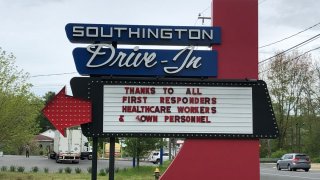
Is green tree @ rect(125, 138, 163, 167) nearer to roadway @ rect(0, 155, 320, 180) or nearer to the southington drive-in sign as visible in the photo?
roadway @ rect(0, 155, 320, 180)

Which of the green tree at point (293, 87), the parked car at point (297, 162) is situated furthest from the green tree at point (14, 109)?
the green tree at point (293, 87)

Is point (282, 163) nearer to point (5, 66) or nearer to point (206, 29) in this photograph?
point (5, 66)

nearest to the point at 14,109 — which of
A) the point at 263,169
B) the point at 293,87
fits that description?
the point at 263,169

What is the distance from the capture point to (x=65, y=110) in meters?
11.9

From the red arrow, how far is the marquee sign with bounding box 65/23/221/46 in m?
1.33

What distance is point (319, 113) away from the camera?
6656cm

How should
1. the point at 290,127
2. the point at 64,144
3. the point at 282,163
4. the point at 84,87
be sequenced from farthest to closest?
the point at 290,127 < the point at 64,144 < the point at 282,163 < the point at 84,87

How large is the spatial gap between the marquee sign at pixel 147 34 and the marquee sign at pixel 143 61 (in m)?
0.21

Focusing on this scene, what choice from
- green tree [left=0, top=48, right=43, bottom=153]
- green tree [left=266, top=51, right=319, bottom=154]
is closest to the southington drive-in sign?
green tree [left=0, top=48, right=43, bottom=153]

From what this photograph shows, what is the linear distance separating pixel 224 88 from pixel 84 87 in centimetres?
309

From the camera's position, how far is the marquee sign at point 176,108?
11.8m

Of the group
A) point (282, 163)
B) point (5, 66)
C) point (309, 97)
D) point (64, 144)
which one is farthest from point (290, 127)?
point (5, 66)

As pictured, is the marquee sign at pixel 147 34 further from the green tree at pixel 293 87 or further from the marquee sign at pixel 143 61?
the green tree at pixel 293 87

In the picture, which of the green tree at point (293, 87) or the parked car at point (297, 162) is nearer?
the parked car at point (297, 162)
